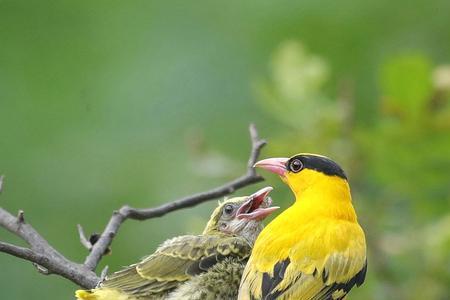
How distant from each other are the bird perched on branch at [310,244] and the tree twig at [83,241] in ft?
0.77

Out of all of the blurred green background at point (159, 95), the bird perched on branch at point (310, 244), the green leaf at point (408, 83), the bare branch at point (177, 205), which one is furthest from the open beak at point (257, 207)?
the green leaf at point (408, 83)

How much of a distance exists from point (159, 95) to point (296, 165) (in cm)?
592

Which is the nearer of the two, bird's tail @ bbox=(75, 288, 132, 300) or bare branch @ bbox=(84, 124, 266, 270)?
bird's tail @ bbox=(75, 288, 132, 300)

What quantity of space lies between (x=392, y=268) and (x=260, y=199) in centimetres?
111

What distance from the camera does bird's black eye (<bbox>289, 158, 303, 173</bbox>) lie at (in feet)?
23.4

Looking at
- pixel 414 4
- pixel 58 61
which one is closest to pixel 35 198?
pixel 58 61

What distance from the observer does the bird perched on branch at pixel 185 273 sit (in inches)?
249

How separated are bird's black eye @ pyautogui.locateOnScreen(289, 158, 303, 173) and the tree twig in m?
0.31

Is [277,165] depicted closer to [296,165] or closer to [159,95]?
[296,165]

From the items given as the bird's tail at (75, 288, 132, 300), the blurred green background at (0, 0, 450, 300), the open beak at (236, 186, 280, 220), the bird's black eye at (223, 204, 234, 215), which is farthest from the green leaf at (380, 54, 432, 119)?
the bird's tail at (75, 288, 132, 300)

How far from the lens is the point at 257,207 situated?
7340 mm

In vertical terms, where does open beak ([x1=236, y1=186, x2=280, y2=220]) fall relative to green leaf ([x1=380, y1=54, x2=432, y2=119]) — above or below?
below

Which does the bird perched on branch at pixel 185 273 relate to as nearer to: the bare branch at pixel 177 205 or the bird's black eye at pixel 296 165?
the bare branch at pixel 177 205

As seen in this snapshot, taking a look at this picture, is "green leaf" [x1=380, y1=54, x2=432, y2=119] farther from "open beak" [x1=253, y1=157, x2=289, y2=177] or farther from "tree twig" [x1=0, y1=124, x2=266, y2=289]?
"tree twig" [x1=0, y1=124, x2=266, y2=289]
